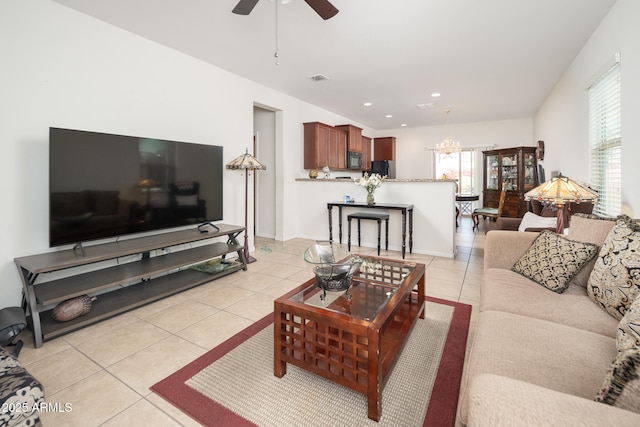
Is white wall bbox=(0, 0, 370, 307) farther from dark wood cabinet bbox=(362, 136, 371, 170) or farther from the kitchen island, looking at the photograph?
dark wood cabinet bbox=(362, 136, 371, 170)

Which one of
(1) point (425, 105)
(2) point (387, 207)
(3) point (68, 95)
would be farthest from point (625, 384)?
(1) point (425, 105)

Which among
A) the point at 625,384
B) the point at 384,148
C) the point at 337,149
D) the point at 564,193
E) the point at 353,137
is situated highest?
the point at 384,148

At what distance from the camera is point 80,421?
1436mm

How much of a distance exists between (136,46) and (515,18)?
3738 millimetres

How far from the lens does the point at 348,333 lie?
1.73 metres

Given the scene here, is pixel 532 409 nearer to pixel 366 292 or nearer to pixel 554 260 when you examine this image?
pixel 366 292

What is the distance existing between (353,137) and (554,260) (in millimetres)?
5531

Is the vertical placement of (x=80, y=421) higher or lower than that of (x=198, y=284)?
lower

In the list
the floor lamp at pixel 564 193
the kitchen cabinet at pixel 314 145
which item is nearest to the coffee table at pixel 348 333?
the floor lamp at pixel 564 193

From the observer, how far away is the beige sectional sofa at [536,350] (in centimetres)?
73

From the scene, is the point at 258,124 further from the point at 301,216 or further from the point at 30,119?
the point at 30,119

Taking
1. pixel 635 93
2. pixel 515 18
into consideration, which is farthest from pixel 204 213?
pixel 635 93

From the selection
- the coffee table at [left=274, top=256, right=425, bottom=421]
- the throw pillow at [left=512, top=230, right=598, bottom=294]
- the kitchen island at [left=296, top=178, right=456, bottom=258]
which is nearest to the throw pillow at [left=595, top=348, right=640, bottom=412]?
the coffee table at [left=274, top=256, right=425, bottom=421]

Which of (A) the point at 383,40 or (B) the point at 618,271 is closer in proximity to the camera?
(B) the point at 618,271
